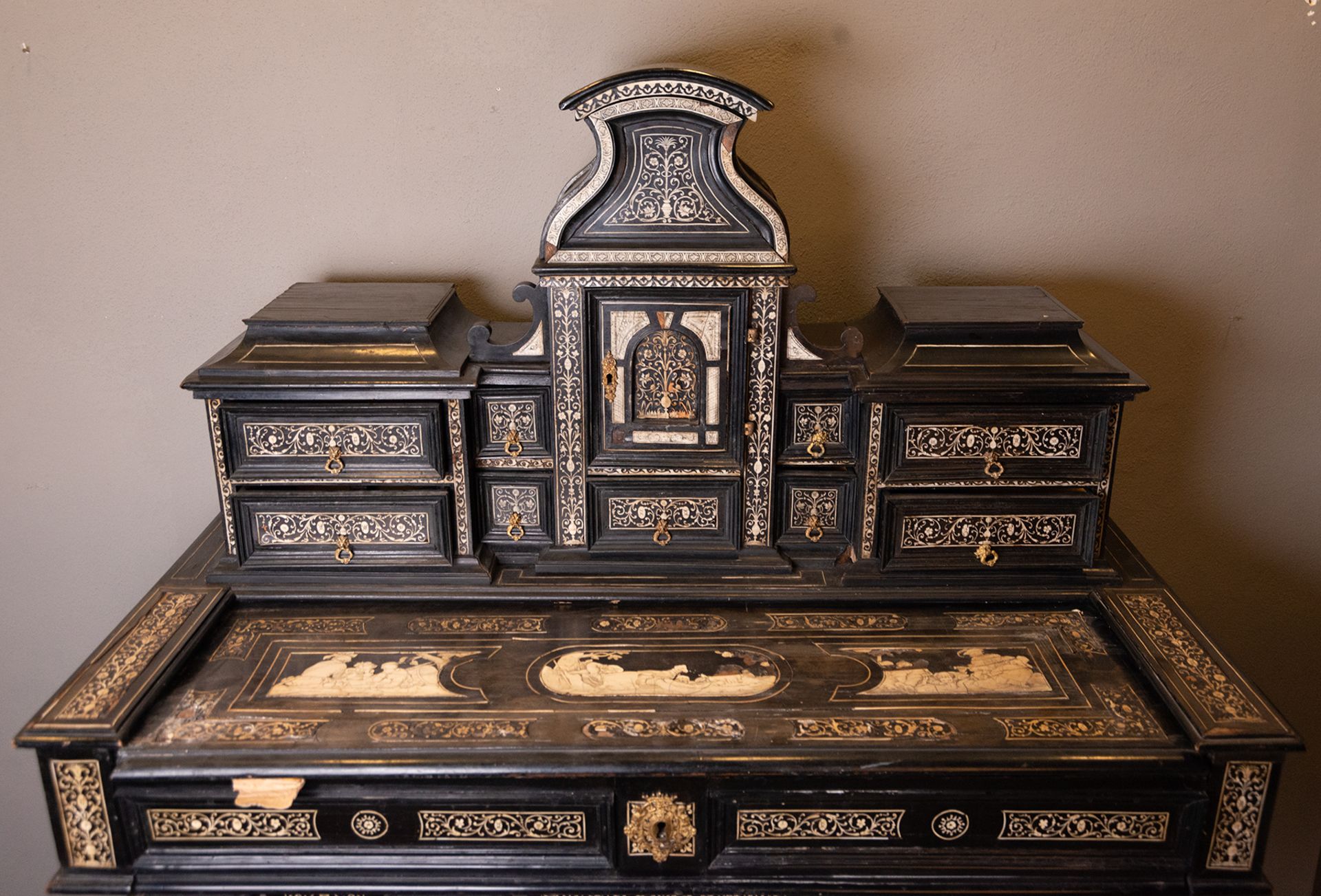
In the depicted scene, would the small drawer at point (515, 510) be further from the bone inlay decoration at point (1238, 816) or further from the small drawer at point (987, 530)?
the bone inlay decoration at point (1238, 816)

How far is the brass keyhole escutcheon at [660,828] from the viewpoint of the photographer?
2.31 m

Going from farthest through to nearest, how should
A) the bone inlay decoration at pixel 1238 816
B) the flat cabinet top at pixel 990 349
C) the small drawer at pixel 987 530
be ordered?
the small drawer at pixel 987 530 < the flat cabinet top at pixel 990 349 < the bone inlay decoration at pixel 1238 816

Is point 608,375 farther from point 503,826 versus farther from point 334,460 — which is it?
point 503,826

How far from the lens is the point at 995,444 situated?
2.72 metres

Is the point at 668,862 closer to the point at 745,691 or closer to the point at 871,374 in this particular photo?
the point at 745,691

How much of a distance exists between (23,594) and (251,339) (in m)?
1.40

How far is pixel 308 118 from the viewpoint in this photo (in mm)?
3031

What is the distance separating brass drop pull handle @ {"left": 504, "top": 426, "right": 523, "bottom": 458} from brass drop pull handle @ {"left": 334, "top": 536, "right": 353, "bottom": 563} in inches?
18.1

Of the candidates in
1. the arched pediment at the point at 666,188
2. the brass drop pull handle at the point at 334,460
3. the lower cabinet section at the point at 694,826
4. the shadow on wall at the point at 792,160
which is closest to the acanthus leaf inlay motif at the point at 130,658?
the lower cabinet section at the point at 694,826

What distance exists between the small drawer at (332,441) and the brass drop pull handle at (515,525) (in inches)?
8.8

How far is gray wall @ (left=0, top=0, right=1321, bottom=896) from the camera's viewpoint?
9.73 feet

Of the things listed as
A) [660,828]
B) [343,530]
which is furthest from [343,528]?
[660,828]

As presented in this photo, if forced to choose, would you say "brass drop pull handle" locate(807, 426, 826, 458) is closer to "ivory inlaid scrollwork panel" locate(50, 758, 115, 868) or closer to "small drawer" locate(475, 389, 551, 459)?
"small drawer" locate(475, 389, 551, 459)

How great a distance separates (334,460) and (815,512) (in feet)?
3.94
